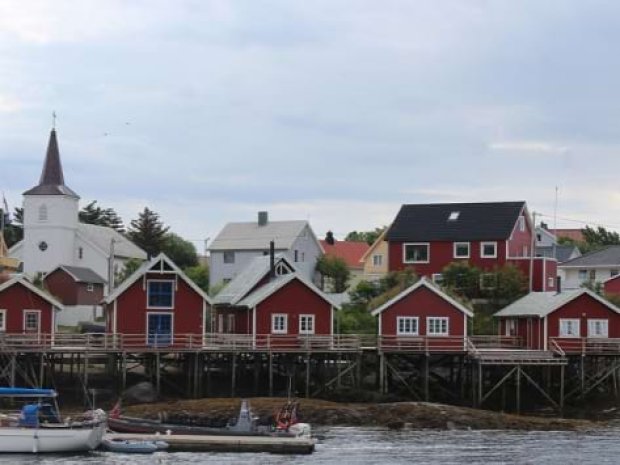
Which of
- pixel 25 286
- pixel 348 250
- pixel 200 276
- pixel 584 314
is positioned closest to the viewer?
pixel 25 286

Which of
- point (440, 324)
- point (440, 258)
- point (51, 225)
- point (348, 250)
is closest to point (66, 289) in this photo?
point (51, 225)

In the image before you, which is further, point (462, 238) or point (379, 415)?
point (462, 238)

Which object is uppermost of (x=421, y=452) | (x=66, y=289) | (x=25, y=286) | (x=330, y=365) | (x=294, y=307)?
(x=66, y=289)

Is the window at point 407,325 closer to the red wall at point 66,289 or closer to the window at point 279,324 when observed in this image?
the window at point 279,324

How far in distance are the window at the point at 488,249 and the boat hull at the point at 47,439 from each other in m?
45.1

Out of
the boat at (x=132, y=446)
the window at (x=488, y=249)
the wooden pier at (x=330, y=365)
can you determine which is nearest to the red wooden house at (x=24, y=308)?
the wooden pier at (x=330, y=365)

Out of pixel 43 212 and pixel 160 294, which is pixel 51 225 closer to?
pixel 43 212

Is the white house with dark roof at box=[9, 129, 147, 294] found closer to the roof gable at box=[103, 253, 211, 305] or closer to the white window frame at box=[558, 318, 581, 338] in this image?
the roof gable at box=[103, 253, 211, 305]

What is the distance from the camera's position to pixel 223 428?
5347 centimetres

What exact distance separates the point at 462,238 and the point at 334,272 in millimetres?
19038

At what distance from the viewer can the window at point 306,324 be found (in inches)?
2815

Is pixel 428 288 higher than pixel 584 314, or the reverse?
pixel 428 288

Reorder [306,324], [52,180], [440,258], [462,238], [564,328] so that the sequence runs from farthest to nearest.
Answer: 1. [52,180]
2. [440,258]
3. [462,238]
4. [564,328]
5. [306,324]

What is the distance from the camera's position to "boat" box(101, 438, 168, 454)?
51.2m
